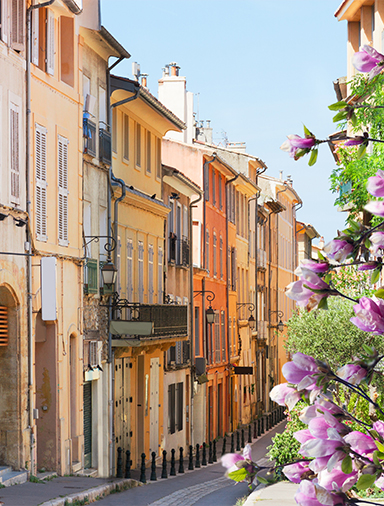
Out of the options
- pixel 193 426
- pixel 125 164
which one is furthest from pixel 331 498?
pixel 193 426

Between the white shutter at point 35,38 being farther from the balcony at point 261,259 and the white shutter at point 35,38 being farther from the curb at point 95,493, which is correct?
the balcony at point 261,259

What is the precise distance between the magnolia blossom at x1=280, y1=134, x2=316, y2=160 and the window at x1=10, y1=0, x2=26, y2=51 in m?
14.5

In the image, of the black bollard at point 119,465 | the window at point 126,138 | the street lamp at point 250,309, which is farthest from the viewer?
the street lamp at point 250,309

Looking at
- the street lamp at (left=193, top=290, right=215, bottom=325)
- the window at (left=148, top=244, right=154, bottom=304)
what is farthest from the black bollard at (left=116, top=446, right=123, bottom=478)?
the street lamp at (left=193, top=290, right=215, bottom=325)

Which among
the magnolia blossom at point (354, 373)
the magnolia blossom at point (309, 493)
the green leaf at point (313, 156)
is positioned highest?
the green leaf at point (313, 156)

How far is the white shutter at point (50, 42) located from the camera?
62.7ft

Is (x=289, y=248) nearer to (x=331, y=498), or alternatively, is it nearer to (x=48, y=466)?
(x=48, y=466)

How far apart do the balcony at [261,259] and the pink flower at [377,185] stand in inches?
1996

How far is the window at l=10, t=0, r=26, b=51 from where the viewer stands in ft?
55.3

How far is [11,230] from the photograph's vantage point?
1633 cm

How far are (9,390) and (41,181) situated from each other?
429 centimetres

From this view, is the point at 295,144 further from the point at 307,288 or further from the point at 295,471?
the point at 295,471

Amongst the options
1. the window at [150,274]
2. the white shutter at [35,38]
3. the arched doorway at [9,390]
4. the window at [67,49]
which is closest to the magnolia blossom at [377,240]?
the arched doorway at [9,390]

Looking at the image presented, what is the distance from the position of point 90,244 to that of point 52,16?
217 inches
